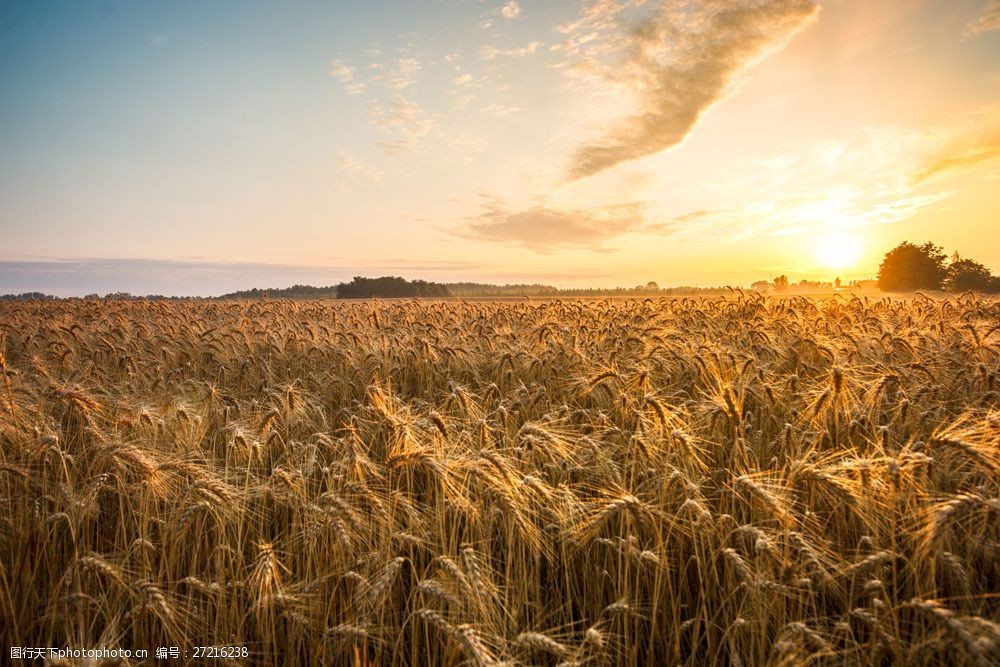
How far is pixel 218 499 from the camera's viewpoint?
2.77 meters

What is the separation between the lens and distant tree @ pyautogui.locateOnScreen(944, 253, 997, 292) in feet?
134

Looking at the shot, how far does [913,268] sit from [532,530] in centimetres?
5877

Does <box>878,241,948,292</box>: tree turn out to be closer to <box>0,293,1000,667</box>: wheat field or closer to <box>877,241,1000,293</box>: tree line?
<box>877,241,1000,293</box>: tree line

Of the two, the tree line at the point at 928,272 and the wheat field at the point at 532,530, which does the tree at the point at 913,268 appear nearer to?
the tree line at the point at 928,272

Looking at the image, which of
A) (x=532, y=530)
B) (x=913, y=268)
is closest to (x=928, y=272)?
(x=913, y=268)

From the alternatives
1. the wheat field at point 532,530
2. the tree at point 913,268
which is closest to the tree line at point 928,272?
the tree at point 913,268

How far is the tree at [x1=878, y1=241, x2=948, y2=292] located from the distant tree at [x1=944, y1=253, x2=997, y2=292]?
4.22ft

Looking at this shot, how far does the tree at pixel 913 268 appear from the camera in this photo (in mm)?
44969

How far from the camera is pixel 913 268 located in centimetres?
4628

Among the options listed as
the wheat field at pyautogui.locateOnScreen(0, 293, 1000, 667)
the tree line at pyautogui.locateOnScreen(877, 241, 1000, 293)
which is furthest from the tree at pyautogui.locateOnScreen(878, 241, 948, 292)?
the wheat field at pyautogui.locateOnScreen(0, 293, 1000, 667)

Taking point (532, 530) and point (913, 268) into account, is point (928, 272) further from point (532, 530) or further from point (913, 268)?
point (532, 530)

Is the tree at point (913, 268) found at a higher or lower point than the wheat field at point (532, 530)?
higher

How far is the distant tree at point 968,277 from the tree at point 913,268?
1286mm

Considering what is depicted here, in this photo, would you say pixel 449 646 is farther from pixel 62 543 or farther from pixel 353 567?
pixel 62 543
